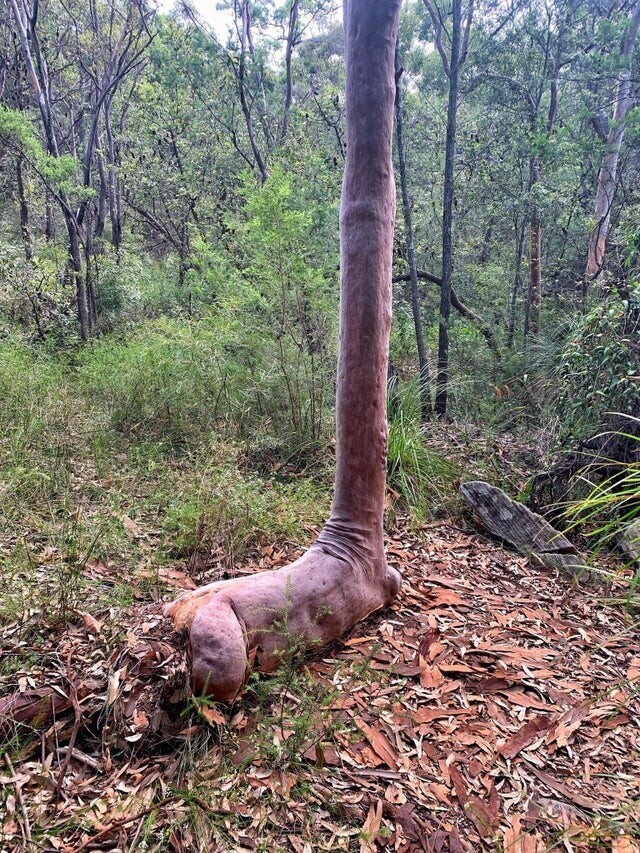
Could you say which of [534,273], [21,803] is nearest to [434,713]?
[21,803]

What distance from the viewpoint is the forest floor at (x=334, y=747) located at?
5.32 feet

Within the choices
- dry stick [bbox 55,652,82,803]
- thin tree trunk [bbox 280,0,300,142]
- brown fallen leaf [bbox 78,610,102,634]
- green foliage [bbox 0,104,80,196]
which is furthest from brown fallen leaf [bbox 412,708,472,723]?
thin tree trunk [bbox 280,0,300,142]

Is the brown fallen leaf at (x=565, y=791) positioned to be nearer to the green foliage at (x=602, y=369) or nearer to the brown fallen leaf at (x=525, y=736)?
the brown fallen leaf at (x=525, y=736)

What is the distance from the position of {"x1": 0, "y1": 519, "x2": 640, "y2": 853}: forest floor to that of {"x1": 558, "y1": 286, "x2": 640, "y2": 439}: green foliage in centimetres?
181

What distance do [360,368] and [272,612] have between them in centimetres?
136

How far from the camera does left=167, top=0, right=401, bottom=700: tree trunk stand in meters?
2.55

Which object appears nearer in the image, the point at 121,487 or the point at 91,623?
the point at 91,623

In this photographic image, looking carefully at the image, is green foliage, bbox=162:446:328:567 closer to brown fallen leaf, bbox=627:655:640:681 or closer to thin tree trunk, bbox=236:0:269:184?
brown fallen leaf, bbox=627:655:640:681

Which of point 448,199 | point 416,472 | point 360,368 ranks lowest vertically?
Result: point 416,472

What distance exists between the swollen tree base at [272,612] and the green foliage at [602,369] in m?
2.18

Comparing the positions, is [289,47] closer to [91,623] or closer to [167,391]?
[167,391]

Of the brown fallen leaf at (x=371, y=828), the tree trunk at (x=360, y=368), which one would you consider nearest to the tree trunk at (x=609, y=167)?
the tree trunk at (x=360, y=368)

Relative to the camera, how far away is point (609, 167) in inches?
302

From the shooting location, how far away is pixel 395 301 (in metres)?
8.05
